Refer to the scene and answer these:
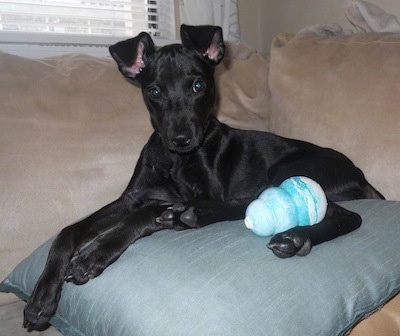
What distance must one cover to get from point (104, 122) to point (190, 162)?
1.42ft

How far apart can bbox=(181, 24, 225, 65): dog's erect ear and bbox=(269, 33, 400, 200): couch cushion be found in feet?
1.41

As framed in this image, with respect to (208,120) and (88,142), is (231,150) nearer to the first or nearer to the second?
(208,120)

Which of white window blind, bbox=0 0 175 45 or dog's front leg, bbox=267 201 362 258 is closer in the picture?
dog's front leg, bbox=267 201 362 258

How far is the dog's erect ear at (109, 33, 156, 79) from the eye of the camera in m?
1.96

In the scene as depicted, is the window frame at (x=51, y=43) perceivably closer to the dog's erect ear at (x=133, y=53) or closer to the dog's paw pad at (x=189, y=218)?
the dog's erect ear at (x=133, y=53)

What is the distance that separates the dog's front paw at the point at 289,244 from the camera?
50.3 inches

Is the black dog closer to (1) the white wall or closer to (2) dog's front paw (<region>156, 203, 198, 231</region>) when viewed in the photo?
(2) dog's front paw (<region>156, 203, 198, 231</region>)

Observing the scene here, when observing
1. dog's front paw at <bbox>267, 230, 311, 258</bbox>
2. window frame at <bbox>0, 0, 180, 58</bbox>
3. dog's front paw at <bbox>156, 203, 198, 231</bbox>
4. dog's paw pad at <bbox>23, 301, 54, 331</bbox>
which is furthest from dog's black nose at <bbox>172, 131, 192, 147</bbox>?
window frame at <bbox>0, 0, 180, 58</bbox>

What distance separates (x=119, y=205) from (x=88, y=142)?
1.06 feet

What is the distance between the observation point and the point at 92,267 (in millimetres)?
1376

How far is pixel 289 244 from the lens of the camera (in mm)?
1283

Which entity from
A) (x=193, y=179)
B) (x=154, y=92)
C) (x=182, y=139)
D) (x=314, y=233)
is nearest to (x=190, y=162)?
(x=193, y=179)

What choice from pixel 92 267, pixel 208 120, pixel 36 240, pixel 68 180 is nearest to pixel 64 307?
pixel 92 267

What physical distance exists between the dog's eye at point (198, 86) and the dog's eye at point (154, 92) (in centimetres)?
15
